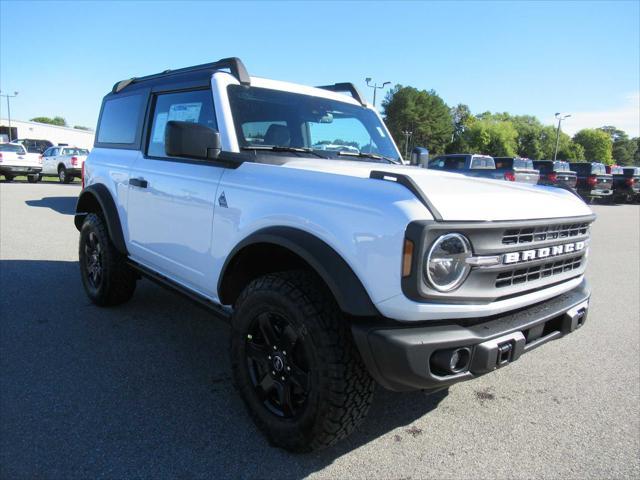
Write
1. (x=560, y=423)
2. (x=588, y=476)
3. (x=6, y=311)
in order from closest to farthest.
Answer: (x=588, y=476) < (x=560, y=423) < (x=6, y=311)

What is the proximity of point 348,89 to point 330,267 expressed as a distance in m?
2.64

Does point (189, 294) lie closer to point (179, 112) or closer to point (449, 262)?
point (179, 112)

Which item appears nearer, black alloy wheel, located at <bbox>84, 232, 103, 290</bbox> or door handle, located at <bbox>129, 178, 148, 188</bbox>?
door handle, located at <bbox>129, 178, 148, 188</bbox>

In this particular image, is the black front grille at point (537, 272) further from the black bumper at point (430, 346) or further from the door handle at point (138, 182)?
the door handle at point (138, 182)

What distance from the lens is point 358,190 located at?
218cm

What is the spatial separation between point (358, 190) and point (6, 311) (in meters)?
3.97

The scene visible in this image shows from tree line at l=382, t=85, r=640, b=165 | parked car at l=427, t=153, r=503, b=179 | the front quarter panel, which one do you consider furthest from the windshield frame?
tree line at l=382, t=85, r=640, b=165

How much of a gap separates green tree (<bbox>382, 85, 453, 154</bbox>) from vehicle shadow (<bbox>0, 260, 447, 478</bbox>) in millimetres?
89513

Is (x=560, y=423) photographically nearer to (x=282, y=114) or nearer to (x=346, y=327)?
(x=346, y=327)

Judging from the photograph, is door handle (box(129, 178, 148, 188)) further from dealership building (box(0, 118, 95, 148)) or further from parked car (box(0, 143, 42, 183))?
dealership building (box(0, 118, 95, 148))

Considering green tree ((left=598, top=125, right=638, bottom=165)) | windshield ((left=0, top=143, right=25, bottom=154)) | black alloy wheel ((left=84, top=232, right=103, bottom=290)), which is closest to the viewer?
black alloy wheel ((left=84, top=232, right=103, bottom=290))

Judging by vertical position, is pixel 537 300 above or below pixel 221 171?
below

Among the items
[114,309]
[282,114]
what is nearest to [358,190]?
[282,114]

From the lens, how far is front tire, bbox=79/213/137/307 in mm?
4289
